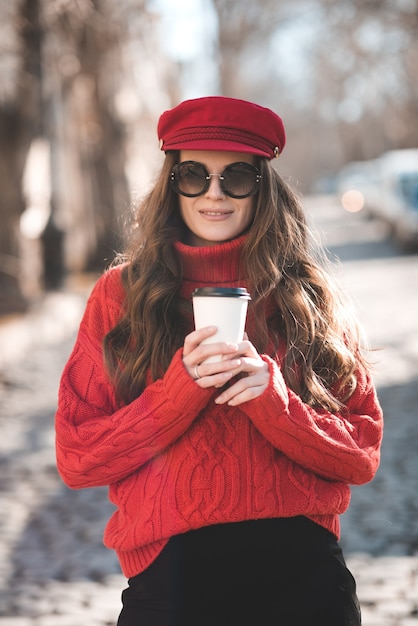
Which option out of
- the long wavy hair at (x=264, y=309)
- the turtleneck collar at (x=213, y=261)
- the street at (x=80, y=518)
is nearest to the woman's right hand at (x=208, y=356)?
the long wavy hair at (x=264, y=309)

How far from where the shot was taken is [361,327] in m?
2.50

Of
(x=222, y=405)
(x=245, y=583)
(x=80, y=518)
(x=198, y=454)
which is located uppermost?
(x=222, y=405)

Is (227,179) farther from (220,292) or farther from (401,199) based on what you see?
(401,199)

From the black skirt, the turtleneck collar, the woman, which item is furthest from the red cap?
the black skirt

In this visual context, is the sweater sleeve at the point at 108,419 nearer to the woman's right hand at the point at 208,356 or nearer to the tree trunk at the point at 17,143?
the woman's right hand at the point at 208,356

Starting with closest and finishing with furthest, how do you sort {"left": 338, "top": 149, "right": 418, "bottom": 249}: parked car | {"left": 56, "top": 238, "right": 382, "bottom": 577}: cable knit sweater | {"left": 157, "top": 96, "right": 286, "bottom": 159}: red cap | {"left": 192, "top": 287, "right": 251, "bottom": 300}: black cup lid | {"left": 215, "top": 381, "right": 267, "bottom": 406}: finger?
{"left": 192, "top": 287, "right": 251, "bottom": 300}: black cup lid
{"left": 215, "top": 381, "right": 267, "bottom": 406}: finger
{"left": 56, "top": 238, "right": 382, "bottom": 577}: cable knit sweater
{"left": 157, "top": 96, "right": 286, "bottom": 159}: red cap
{"left": 338, "top": 149, "right": 418, "bottom": 249}: parked car

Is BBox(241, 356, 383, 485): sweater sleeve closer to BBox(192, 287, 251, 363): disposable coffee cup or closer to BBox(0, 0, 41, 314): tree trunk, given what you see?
BBox(192, 287, 251, 363): disposable coffee cup

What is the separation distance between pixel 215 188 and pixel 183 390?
24.2 inches

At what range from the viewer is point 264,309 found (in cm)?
236

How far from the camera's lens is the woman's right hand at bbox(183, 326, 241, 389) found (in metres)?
1.94

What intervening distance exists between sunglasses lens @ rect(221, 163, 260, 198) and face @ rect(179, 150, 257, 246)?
16mm

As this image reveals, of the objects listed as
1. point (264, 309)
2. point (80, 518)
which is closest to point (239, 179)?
point (264, 309)

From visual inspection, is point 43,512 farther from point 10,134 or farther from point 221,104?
point 10,134

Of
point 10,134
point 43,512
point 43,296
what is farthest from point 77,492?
point 10,134
